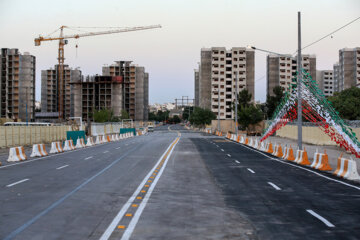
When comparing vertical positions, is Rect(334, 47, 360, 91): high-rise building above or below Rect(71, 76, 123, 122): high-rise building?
above

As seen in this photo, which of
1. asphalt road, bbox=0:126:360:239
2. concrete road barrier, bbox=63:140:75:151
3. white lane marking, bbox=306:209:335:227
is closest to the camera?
asphalt road, bbox=0:126:360:239

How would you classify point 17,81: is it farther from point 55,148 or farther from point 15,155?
point 15,155

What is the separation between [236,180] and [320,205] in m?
5.33

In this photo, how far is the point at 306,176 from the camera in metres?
17.5

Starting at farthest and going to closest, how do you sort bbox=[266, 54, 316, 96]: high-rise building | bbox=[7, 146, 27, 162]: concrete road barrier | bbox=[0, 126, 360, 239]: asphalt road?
bbox=[266, 54, 316, 96]: high-rise building, bbox=[7, 146, 27, 162]: concrete road barrier, bbox=[0, 126, 360, 239]: asphalt road

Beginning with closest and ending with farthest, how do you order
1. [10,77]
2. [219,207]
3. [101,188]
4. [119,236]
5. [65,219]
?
[119,236]
[65,219]
[219,207]
[101,188]
[10,77]

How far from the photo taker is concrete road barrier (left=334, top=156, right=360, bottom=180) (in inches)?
648

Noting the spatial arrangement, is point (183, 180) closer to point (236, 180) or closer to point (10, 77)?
point (236, 180)

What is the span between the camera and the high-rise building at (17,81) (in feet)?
513

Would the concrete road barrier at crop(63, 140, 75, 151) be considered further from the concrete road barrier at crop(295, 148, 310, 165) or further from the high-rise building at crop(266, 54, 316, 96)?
the high-rise building at crop(266, 54, 316, 96)

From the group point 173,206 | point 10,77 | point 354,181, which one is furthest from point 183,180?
point 10,77

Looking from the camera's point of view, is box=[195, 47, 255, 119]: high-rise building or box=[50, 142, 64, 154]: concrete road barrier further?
box=[195, 47, 255, 119]: high-rise building

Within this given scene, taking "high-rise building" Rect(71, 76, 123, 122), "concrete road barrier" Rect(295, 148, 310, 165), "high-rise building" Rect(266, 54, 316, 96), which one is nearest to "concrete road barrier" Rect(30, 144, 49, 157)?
"concrete road barrier" Rect(295, 148, 310, 165)

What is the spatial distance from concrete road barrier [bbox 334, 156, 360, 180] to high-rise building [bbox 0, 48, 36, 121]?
5914 inches
